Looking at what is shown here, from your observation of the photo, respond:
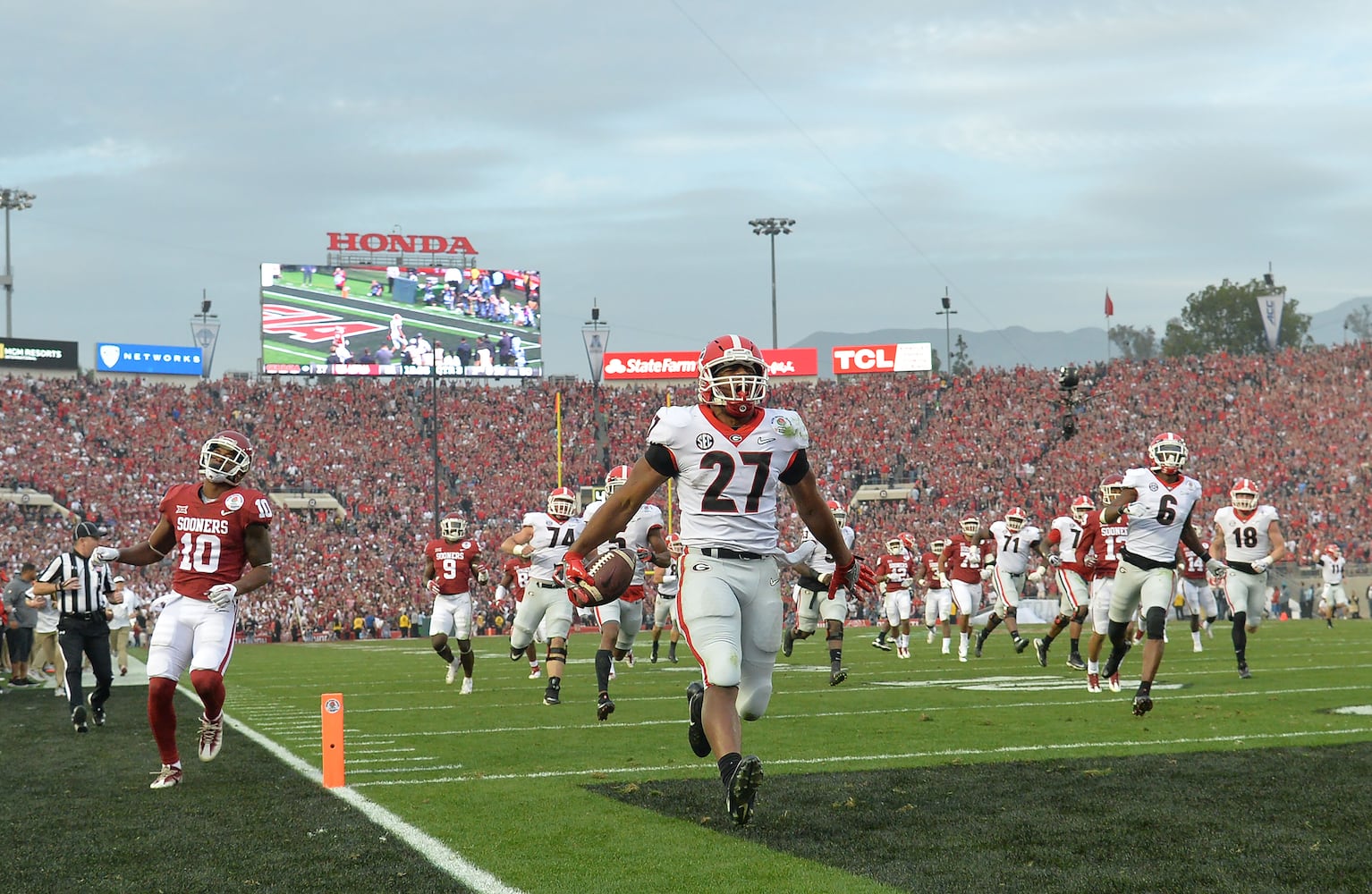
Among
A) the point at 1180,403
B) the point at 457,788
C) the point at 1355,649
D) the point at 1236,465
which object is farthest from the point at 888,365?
the point at 457,788

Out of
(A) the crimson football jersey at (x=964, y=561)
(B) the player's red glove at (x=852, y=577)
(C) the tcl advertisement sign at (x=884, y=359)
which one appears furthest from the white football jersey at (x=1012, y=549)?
(C) the tcl advertisement sign at (x=884, y=359)

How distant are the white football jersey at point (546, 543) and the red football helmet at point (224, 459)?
5510 millimetres

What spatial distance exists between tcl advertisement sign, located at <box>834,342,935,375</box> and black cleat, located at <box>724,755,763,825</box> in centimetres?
4955

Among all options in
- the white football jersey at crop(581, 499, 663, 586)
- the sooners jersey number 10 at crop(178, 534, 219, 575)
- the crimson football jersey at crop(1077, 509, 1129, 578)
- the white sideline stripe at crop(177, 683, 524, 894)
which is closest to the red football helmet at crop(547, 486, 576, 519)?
the white football jersey at crop(581, 499, 663, 586)

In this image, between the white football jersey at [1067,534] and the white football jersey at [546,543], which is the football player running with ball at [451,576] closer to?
the white football jersey at [546,543]

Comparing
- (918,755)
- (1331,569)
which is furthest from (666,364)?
(918,755)

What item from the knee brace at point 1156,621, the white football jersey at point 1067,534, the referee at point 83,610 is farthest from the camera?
the white football jersey at point 1067,534

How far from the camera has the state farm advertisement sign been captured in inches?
2174

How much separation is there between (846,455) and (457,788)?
4042cm

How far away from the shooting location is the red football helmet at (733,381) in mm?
6387

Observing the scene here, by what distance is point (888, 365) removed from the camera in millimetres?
55281

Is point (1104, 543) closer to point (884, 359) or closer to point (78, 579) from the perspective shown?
point (78, 579)

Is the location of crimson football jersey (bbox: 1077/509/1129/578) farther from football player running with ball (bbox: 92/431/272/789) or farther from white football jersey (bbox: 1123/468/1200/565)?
football player running with ball (bbox: 92/431/272/789)

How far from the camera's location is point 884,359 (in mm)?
55531
